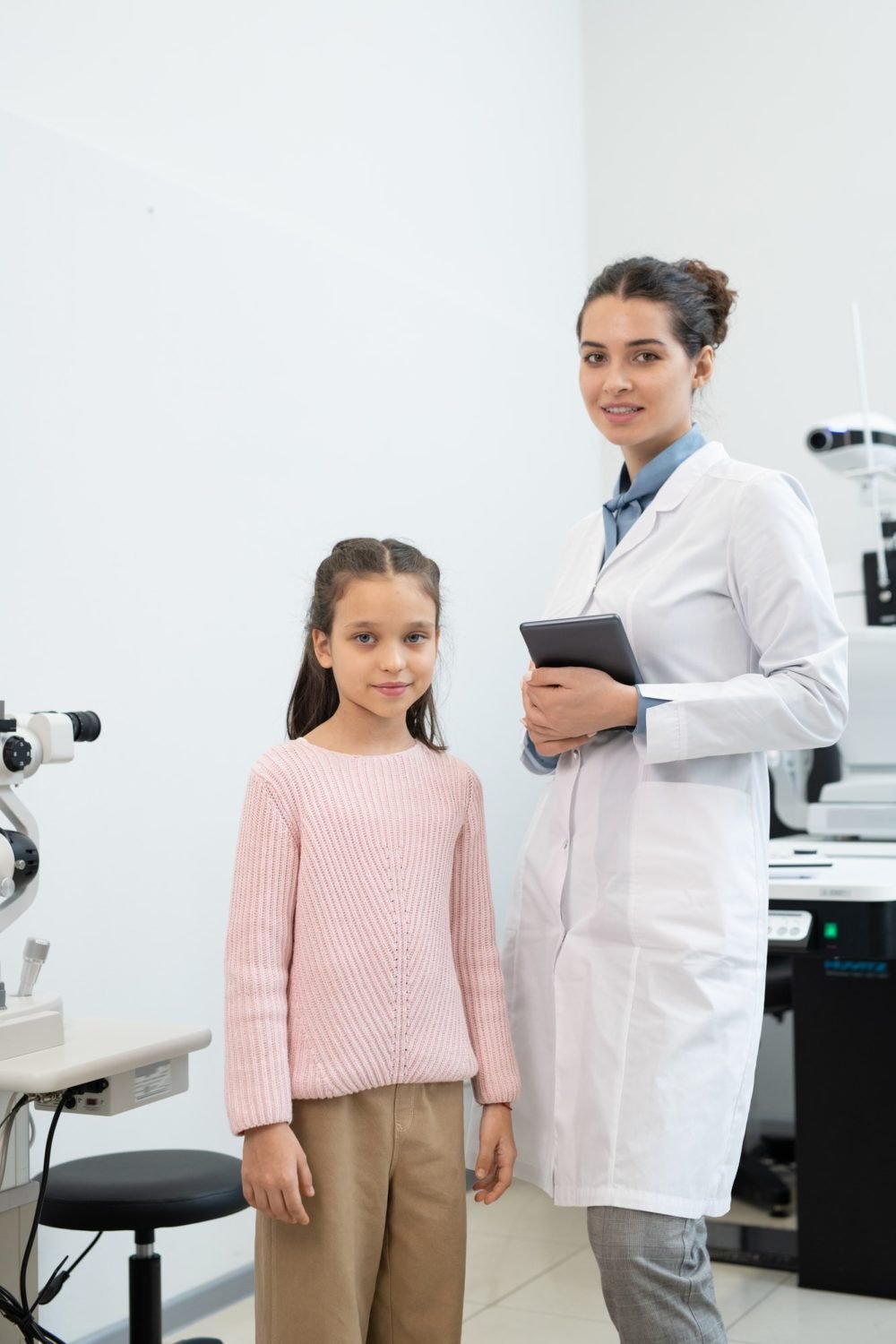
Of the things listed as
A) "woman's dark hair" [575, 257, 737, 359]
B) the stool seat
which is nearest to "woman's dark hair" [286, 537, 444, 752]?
"woman's dark hair" [575, 257, 737, 359]

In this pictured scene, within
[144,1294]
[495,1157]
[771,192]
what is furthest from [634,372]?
[771,192]

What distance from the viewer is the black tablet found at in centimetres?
142

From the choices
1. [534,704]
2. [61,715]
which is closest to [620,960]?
[534,704]

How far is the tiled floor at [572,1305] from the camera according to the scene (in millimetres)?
2400

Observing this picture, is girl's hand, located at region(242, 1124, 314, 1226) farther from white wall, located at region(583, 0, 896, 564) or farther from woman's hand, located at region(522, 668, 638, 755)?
white wall, located at region(583, 0, 896, 564)

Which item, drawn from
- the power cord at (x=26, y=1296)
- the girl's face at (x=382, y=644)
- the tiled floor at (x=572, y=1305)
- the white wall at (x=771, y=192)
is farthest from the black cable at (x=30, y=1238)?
the white wall at (x=771, y=192)

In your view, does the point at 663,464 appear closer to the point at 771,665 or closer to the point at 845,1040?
the point at 771,665

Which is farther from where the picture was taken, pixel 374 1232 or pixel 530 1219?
pixel 530 1219

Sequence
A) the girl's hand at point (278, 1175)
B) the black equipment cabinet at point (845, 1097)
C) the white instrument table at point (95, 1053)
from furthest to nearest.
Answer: the black equipment cabinet at point (845, 1097)
the white instrument table at point (95, 1053)
the girl's hand at point (278, 1175)

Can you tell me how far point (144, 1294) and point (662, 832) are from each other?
1058mm

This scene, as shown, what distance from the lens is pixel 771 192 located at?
3.54 metres

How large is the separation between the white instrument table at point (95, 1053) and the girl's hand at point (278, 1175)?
0.22 metres

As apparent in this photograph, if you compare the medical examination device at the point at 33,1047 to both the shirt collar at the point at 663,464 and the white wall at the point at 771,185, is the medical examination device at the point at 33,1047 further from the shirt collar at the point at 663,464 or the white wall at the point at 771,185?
the white wall at the point at 771,185

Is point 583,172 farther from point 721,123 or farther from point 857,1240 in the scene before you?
point 857,1240
